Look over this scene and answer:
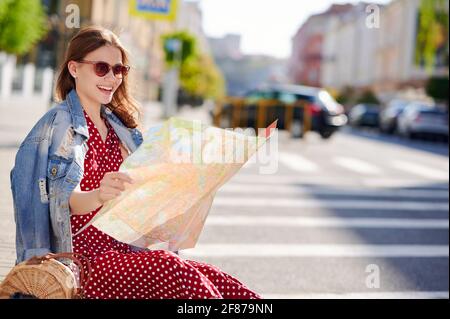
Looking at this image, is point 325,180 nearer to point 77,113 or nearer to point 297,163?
point 297,163

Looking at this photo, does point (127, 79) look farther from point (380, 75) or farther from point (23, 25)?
point (380, 75)

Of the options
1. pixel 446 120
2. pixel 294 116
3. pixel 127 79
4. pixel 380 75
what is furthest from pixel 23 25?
pixel 380 75

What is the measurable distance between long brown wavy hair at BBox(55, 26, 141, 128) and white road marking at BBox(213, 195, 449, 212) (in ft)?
21.3

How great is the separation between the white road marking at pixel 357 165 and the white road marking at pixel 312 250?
7091 millimetres

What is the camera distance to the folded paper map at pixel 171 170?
2.17m

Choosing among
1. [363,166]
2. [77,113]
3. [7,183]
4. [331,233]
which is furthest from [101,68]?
[363,166]

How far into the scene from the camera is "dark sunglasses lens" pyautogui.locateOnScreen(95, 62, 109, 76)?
265 centimetres

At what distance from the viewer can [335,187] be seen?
11.9m

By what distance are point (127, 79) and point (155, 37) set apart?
64.6 meters

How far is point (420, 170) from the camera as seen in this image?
1577 centimetres

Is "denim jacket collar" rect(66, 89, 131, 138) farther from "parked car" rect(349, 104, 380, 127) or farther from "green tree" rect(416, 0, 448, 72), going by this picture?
"parked car" rect(349, 104, 380, 127)

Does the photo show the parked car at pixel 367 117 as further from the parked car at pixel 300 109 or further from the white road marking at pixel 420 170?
the white road marking at pixel 420 170
